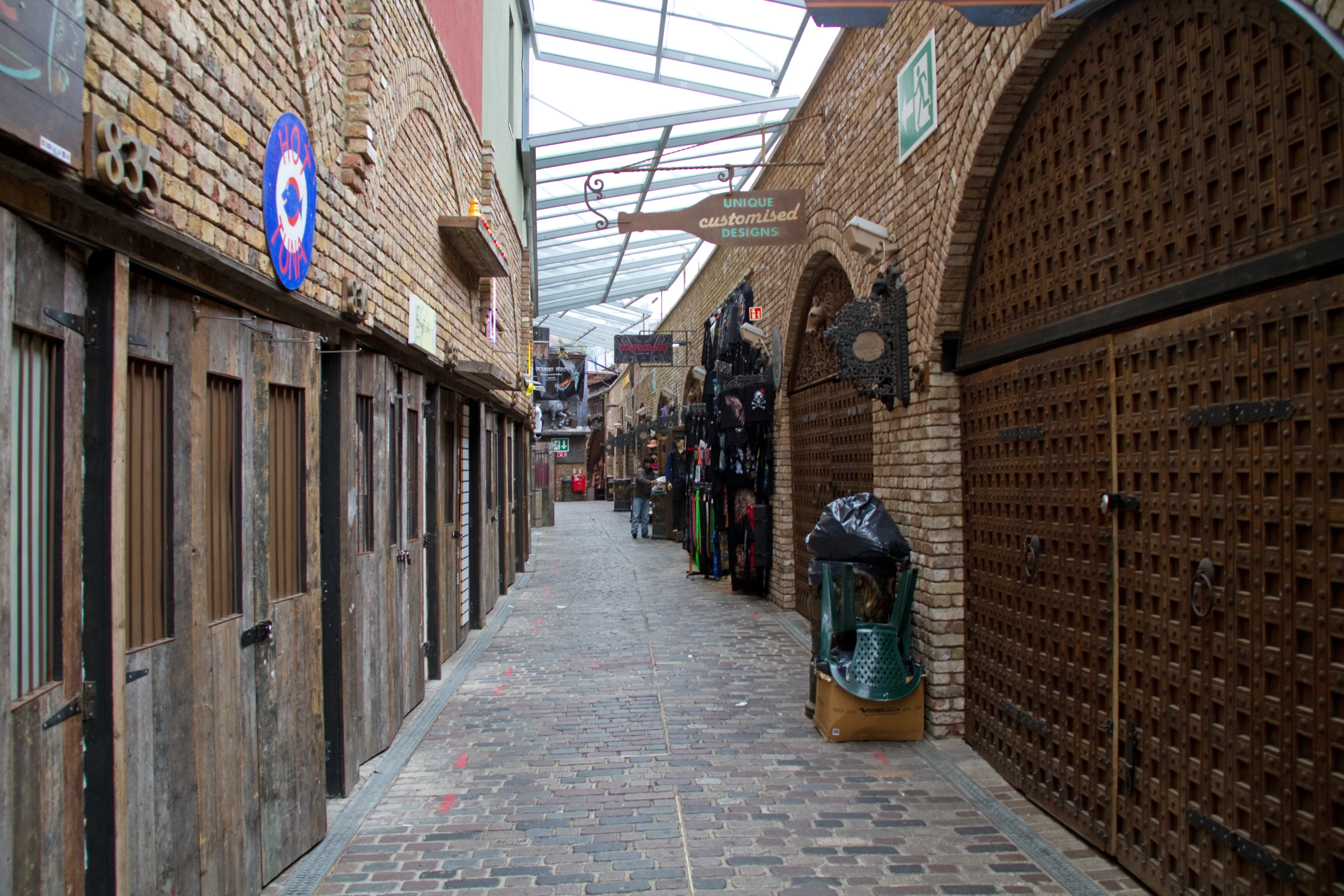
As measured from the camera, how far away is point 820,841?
4230 millimetres

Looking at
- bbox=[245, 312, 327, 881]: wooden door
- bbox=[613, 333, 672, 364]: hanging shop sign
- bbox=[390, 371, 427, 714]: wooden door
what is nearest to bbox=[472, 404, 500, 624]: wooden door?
bbox=[390, 371, 427, 714]: wooden door

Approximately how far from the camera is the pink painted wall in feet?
25.7

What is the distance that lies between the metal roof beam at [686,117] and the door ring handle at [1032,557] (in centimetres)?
892

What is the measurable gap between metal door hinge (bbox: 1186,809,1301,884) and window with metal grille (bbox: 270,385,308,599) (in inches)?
148

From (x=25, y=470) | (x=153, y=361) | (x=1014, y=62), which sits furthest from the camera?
(x=1014, y=62)

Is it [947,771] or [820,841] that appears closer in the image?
[820,841]

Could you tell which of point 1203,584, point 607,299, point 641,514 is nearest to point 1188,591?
point 1203,584

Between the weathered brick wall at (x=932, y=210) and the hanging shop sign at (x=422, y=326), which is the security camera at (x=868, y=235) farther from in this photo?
the hanging shop sign at (x=422, y=326)

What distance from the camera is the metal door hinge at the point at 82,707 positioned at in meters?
2.36

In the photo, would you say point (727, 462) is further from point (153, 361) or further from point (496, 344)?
point (153, 361)

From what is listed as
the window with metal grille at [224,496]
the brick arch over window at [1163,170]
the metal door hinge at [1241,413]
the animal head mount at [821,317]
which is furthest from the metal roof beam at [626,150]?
the metal door hinge at [1241,413]

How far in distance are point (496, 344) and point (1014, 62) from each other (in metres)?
8.10

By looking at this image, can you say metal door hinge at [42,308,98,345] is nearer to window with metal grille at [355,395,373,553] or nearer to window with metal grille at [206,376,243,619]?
window with metal grille at [206,376,243,619]

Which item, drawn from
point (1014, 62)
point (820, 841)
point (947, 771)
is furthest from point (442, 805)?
point (1014, 62)
